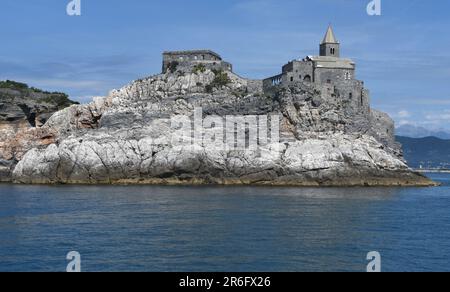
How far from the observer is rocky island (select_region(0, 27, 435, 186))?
3319 inches

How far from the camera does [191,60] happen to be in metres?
104

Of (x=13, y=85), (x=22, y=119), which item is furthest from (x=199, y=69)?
(x=13, y=85)

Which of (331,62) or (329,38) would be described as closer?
(331,62)

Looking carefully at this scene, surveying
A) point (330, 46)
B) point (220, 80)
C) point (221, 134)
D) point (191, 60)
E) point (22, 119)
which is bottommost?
point (221, 134)

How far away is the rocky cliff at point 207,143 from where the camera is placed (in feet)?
276

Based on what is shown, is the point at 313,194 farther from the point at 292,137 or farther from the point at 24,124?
the point at 24,124

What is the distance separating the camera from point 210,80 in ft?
323

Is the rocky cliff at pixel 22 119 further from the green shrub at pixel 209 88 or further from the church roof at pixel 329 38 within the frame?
the church roof at pixel 329 38

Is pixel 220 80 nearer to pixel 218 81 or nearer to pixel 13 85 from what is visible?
pixel 218 81

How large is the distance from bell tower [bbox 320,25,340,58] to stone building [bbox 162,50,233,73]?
1516 centimetres

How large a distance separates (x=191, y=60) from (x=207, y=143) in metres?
23.5

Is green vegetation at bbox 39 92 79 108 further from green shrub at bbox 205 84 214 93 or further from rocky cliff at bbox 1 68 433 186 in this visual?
green shrub at bbox 205 84 214 93
